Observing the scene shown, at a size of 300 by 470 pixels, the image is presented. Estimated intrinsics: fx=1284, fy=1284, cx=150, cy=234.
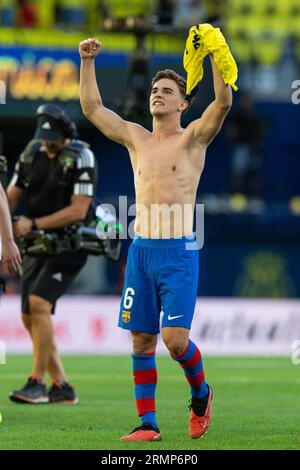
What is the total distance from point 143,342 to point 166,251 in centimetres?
61

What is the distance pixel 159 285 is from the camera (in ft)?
27.1

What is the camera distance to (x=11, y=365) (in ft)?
51.8

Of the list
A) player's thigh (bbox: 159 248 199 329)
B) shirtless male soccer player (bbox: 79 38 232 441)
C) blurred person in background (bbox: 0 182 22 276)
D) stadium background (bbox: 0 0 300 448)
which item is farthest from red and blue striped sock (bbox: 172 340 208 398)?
stadium background (bbox: 0 0 300 448)

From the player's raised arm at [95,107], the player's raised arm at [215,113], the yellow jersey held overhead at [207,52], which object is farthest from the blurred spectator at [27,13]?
the player's raised arm at [215,113]

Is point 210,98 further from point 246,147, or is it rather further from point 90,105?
point 90,105

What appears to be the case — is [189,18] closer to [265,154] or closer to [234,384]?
Answer: [265,154]

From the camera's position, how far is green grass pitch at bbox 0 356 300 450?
8.02 meters

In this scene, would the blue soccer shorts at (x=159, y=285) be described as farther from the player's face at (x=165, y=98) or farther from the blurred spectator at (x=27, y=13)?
the blurred spectator at (x=27, y=13)

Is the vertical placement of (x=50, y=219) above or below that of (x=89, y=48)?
below

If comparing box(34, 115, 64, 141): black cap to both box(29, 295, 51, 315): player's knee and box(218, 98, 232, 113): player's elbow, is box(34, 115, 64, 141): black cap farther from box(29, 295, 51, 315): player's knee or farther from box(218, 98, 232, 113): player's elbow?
box(218, 98, 232, 113): player's elbow

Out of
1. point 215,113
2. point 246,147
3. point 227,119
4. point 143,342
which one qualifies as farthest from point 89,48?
point 246,147

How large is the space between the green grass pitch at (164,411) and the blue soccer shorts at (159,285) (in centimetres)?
77

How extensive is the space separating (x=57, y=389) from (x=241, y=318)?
28.9 feet

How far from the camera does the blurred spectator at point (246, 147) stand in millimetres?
25766
